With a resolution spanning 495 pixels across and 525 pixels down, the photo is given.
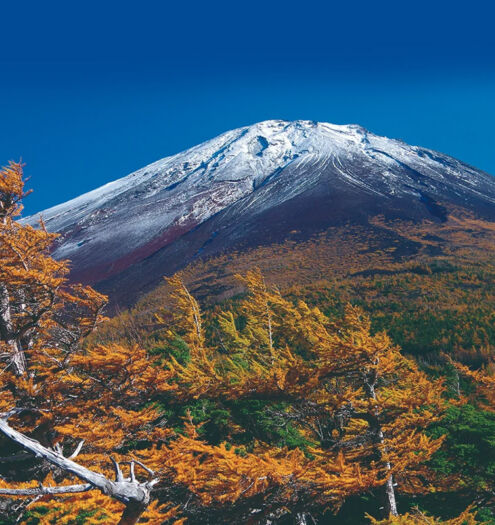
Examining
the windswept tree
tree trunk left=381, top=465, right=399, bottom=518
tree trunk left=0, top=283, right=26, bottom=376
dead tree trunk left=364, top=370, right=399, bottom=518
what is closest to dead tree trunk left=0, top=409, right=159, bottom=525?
the windswept tree

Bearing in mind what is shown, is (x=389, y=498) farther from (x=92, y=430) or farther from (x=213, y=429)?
(x=92, y=430)

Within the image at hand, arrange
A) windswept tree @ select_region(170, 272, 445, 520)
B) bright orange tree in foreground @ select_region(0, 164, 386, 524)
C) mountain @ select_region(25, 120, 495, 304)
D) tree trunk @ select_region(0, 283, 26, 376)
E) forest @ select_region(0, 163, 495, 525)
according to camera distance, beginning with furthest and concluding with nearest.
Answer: mountain @ select_region(25, 120, 495, 304) < tree trunk @ select_region(0, 283, 26, 376) < windswept tree @ select_region(170, 272, 445, 520) < forest @ select_region(0, 163, 495, 525) < bright orange tree in foreground @ select_region(0, 164, 386, 524)

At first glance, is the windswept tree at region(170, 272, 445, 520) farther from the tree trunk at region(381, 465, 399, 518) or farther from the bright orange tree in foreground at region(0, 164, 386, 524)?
the bright orange tree in foreground at region(0, 164, 386, 524)

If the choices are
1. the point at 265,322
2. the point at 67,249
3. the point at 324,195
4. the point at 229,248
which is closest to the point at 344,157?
the point at 324,195

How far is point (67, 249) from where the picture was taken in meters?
70.3

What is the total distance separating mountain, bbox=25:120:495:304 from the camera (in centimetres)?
5553

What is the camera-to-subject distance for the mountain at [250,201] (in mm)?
55531

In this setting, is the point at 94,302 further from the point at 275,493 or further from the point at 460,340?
the point at 460,340

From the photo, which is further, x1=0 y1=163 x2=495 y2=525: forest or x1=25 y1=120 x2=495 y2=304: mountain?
x1=25 y1=120 x2=495 y2=304: mountain

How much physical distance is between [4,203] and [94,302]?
2930 mm

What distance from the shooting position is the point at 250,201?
70312 mm

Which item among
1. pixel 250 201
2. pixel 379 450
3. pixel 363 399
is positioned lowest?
pixel 379 450

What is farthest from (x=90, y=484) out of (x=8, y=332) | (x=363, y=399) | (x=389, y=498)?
(x=389, y=498)

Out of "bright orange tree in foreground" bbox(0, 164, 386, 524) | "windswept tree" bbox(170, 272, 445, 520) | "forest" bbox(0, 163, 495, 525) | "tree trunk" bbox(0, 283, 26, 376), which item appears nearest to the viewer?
"bright orange tree in foreground" bbox(0, 164, 386, 524)
